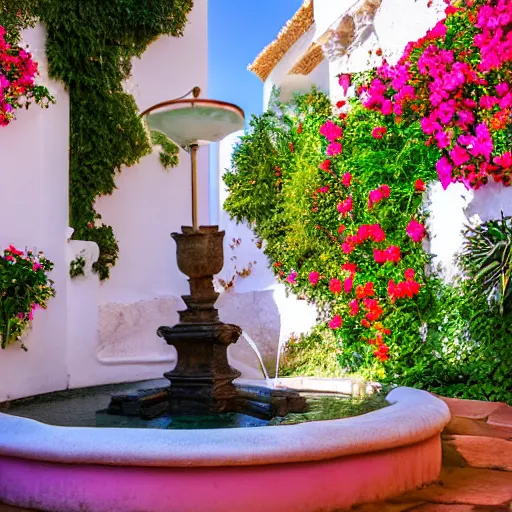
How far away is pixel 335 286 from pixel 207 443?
12.6 feet

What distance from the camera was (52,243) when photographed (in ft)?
18.3

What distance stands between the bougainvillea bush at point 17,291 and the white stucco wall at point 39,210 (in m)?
0.26

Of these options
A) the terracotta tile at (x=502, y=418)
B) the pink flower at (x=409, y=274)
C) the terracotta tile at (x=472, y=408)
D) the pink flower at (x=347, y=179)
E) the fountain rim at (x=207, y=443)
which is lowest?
the terracotta tile at (x=502, y=418)

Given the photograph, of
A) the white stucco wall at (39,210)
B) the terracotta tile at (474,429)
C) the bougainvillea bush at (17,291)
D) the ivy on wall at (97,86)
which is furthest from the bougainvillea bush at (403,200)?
the bougainvillea bush at (17,291)

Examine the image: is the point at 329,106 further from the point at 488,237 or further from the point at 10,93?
the point at 10,93

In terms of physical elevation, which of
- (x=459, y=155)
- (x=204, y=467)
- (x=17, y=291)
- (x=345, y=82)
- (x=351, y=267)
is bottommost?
(x=204, y=467)

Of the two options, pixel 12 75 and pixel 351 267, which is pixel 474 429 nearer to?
pixel 351 267

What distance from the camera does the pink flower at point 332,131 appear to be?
644cm

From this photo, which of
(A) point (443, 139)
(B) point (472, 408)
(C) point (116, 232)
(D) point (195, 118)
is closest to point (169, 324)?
(C) point (116, 232)

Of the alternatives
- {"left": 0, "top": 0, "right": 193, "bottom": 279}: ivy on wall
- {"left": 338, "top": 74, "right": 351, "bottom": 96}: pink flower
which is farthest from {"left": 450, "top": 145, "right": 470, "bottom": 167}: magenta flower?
{"left": 0, "top": 0, "right": 193, "bottom": 279}: ivy on wall

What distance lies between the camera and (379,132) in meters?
5.96

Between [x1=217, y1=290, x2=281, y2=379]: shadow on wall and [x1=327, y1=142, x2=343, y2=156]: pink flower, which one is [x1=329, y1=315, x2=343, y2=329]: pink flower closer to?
[x1=217, y1=290, x2=281, y2=379]: shadow on wall

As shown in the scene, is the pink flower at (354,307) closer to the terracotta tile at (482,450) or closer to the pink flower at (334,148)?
the pink flower at (334,148)

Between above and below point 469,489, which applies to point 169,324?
above
